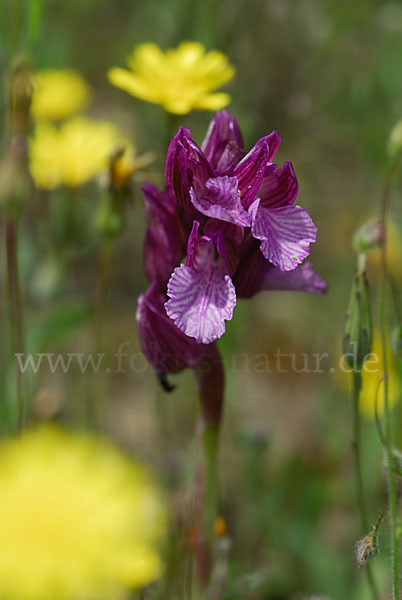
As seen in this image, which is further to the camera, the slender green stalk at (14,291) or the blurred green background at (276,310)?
the blurred green background at (276,310)

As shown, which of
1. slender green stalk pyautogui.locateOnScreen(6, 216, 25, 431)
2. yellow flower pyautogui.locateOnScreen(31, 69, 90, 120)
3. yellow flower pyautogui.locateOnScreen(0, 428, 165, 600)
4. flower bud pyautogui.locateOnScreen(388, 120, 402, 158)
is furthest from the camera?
yellow flower pyautogui.locateOnScreen(31, 69, 90, 120)

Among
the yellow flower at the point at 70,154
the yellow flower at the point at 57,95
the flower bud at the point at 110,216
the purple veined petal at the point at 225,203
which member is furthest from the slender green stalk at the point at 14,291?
the yellow flower at the point at 57,95

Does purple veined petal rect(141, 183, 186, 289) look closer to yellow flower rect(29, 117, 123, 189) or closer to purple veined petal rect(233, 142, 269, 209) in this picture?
purple veined petal rect(233, 142, 269, 209)

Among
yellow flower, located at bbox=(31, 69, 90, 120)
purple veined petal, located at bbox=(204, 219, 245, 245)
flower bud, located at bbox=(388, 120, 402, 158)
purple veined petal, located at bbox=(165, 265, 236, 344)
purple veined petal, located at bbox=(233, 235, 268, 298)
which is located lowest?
purple veined petal, located at bbox=(165, 265, 236, 344)

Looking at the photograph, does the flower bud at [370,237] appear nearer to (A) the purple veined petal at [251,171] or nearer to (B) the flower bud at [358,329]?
(B) the flower bud at [358,329]

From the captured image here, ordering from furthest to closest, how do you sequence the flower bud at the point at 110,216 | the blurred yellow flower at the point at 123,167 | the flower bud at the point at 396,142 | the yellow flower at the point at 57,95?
the yellow flower at the point at 57,95
the flower bud at the point at 110,216
the blurred yellow flower at the point at 123,167
the flower bud at the point at 396,142

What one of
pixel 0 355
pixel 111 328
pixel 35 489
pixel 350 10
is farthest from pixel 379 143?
pixel 35 489

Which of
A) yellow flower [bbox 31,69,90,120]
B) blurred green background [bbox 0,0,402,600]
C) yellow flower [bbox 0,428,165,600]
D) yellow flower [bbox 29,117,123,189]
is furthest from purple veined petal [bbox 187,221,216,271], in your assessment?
yellow flower [bbox 31,69,90,120]
